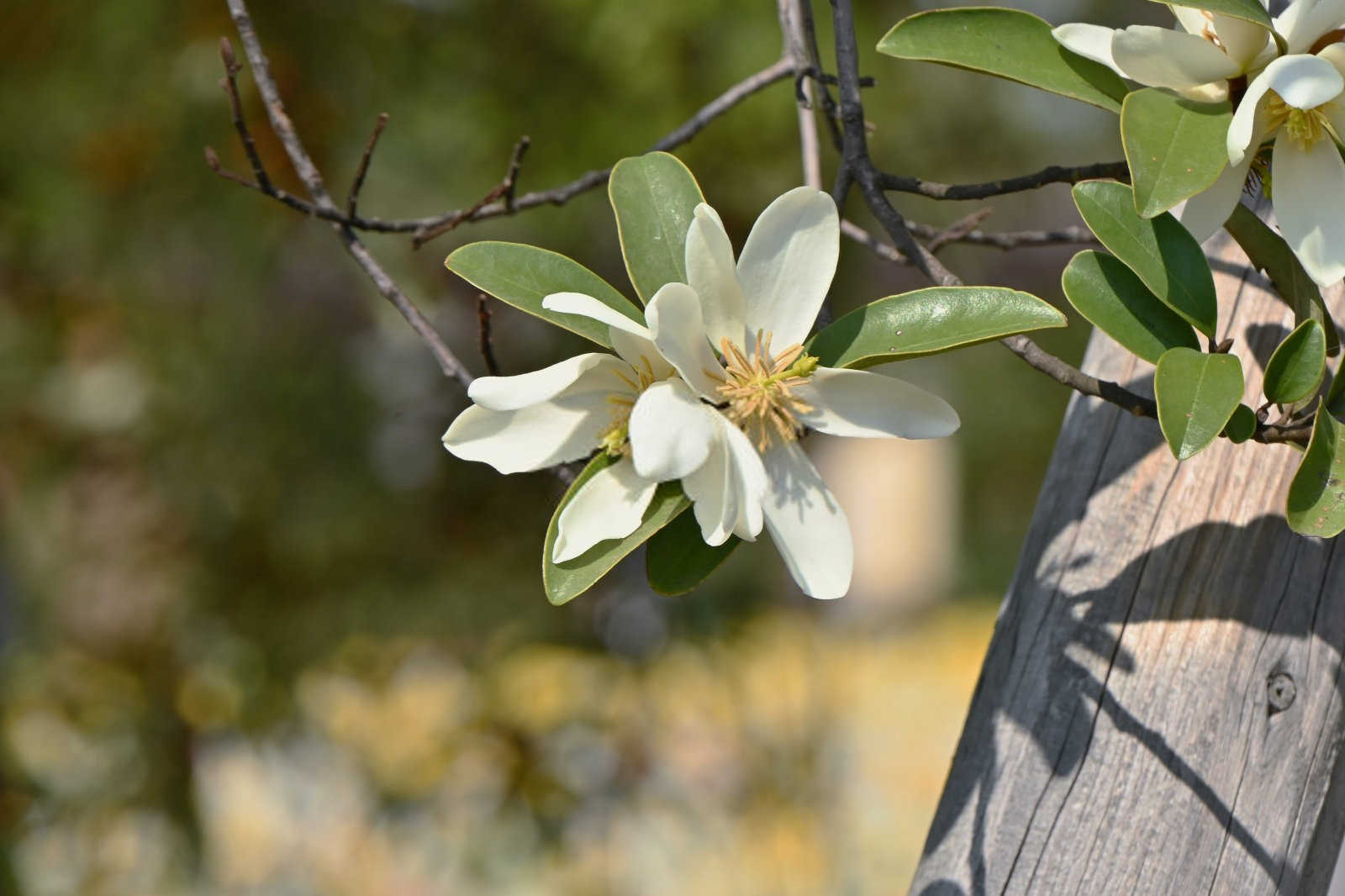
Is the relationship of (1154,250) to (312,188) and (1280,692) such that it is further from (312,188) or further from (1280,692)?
(312,188)

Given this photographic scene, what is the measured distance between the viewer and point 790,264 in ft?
1.61

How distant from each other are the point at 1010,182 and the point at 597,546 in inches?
11.5

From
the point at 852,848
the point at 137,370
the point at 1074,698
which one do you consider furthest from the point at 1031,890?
the point at 852,848

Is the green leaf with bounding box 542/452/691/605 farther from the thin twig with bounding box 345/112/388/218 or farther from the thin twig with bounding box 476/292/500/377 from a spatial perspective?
the thin twig with bounding box 345/112/388/218

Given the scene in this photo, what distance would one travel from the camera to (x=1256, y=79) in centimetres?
46

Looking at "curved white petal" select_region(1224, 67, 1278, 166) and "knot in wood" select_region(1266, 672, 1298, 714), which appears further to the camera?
"knot in wood" select_region(1266, 672, 1298, 714)

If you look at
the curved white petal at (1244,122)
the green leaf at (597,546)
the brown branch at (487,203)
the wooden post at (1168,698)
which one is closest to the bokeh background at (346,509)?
the brown branch at (487,203)

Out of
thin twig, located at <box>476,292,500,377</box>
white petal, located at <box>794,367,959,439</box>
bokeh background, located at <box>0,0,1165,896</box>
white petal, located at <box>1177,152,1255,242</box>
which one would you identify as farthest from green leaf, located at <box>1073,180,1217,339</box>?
bokeh background, located at <box>0,0,1165,896</box>

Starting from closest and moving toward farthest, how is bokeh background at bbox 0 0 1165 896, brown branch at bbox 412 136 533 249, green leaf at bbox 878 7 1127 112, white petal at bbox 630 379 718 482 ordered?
white petal at bbox 630 379 718 482, green leaf at bbox 878 7 1127 112, brown branch at bbox 412 136 533 249, bokeh background at bbox 0 0 1165 896

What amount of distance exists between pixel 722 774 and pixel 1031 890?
1.90 metres

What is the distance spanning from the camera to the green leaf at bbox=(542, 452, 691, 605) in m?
0.48

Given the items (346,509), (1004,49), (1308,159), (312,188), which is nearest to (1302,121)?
(1308,159)

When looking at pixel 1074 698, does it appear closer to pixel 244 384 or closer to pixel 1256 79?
pixel 1256 79

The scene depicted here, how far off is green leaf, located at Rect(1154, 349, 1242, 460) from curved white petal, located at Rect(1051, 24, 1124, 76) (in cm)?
14
